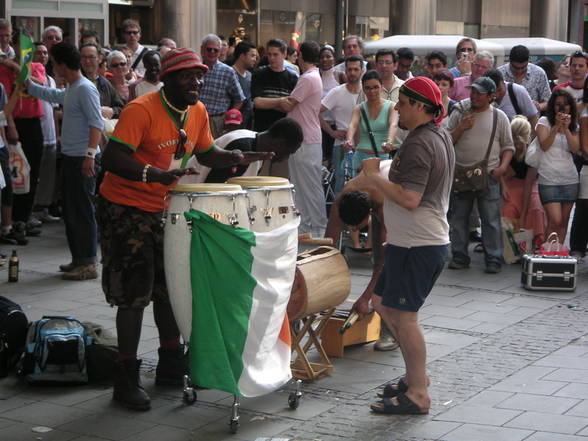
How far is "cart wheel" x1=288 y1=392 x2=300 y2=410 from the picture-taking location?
6.14 meters

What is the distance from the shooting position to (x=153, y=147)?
20.0 feet

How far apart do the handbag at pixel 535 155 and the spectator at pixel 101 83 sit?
13.9 feet

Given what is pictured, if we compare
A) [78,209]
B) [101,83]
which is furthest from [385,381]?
[101,83]

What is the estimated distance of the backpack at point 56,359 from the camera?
6.44m

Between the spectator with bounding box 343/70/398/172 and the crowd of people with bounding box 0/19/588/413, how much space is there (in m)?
0.02

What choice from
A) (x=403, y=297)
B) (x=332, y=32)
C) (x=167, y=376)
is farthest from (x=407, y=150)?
(x=332, y=32)

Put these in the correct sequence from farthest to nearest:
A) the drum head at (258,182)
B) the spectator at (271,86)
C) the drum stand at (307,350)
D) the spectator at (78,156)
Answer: the spectator at (271,86) → the spectator at (78,156) → the drum stand at (307,350) → the drum head at (258,182)

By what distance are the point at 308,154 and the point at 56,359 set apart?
5.34m

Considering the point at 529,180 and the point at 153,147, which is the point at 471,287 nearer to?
the point at 529,180

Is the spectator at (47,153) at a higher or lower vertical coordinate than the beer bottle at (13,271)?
higher

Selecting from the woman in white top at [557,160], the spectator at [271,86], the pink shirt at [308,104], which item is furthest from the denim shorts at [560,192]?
the spectator at [271,86]

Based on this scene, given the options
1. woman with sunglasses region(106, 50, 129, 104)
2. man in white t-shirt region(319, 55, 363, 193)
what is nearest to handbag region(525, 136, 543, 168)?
man in white t-shirt region(319, 55, 363, 193)

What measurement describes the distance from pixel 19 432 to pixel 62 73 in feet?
14.8

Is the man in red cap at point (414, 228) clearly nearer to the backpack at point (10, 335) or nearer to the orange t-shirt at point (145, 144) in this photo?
the orange t-shirt at point (145, 144)
